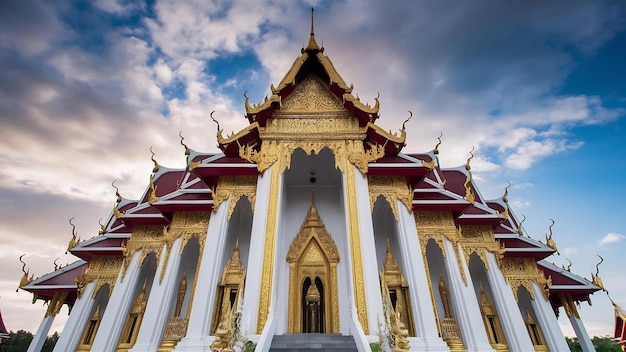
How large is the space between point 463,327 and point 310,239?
4.09 m

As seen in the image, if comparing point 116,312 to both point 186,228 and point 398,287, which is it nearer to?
point 186,228

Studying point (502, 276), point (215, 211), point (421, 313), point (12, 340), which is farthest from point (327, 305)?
point (12, 340)

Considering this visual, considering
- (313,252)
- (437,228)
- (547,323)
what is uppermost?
(437,228)

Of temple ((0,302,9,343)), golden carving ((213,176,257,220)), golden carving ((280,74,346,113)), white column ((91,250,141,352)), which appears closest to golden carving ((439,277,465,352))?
golden carving ((213,176,257,220))

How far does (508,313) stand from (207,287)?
6893 millimetres

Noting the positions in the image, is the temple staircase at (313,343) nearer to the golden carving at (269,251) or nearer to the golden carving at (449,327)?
the golden carving at (269,251)

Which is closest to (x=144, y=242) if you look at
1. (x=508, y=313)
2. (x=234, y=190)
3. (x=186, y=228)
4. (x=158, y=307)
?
(x=186, y=228)

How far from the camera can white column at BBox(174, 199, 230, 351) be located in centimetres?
624

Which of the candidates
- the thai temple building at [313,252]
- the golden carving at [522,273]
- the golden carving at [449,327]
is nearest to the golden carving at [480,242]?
the thai temple building at [313,252]

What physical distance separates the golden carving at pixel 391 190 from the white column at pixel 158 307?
501cm

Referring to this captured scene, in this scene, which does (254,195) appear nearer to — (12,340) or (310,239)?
(310,239)

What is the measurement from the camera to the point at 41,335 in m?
9.63

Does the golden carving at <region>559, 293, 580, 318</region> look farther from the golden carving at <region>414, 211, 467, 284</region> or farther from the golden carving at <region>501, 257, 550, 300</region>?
the golden carving at <region>414, 211, 467, 284</region>

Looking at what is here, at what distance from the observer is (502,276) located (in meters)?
8.38
